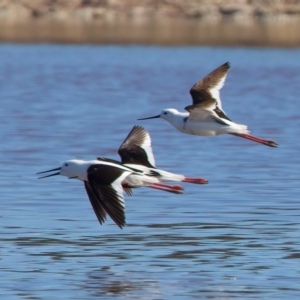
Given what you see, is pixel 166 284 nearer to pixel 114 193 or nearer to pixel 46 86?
pixel 114 193

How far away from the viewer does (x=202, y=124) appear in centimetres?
1252

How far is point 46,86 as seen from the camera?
28453 mm

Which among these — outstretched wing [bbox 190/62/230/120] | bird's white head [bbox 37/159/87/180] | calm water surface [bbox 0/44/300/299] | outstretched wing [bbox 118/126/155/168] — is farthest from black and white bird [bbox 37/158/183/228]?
outstretched wing [bbox 190/62/230/120]

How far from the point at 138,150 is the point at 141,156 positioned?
0.10 metres

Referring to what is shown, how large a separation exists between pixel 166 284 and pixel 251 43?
3341 cm

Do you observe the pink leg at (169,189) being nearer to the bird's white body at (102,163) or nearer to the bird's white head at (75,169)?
the bird's white body at (102,163)

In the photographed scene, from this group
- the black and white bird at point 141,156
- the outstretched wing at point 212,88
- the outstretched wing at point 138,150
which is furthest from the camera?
the outstretched wing at point 212,88

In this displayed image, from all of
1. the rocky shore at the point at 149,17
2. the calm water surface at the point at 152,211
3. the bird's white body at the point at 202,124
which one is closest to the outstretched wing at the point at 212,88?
the bird's white body at the point at 202,124

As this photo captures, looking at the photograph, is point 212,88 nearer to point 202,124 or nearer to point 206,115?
point 206,115

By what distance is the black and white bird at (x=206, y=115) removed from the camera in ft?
41.1

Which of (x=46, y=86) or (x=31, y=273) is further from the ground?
(x=31, y=273)

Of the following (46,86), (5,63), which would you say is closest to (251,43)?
(5,63)

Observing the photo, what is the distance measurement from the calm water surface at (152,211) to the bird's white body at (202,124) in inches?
26.5

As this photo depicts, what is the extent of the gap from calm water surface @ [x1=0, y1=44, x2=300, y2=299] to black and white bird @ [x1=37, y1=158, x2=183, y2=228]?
0.33 m
